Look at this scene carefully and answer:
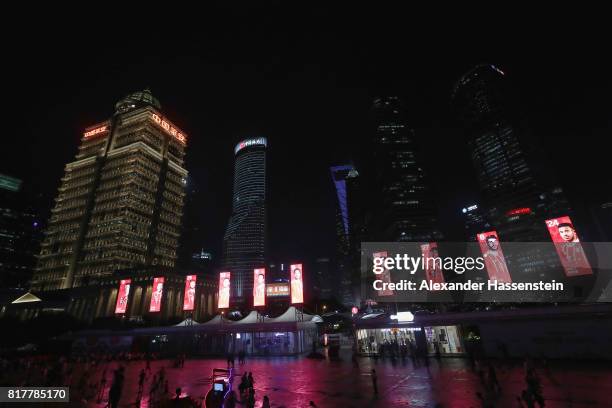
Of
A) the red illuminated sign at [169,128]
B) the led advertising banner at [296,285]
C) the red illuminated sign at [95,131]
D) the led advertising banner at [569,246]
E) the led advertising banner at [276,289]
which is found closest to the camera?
the led advertising banner at [569,246]

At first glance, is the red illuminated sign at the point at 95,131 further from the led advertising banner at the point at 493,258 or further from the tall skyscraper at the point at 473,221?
the tall skyscraper at the point at 473,221

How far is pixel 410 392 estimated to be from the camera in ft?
48.8

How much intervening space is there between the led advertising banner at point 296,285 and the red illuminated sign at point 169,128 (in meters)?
95.8

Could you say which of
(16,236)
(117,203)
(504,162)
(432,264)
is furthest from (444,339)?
(504,162)

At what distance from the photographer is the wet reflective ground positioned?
13039 mm

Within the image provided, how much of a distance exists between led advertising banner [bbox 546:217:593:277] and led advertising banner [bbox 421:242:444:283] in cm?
1128

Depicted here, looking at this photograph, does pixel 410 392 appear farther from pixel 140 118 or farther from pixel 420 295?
pixel 140 118

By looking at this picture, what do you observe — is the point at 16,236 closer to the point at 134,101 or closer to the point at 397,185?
the point at 134,101

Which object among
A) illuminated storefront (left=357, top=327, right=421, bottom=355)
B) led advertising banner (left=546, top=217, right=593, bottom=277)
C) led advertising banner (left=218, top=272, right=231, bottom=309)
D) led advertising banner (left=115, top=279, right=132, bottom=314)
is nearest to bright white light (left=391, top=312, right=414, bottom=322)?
illuminated storefront (left=357, top=327, right=421, bottom=355)

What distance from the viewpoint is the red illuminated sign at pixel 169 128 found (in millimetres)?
106056

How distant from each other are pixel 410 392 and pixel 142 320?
60308mm

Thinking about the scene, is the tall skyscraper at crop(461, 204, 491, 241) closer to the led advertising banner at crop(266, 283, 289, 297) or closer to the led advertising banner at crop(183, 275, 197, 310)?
the led advertising banner at crop(266, 283, 289, 297)

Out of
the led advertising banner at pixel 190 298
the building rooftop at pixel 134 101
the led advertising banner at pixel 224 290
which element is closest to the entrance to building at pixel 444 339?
the led advertising banner at pixel 224 290

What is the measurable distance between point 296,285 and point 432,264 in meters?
16.5
